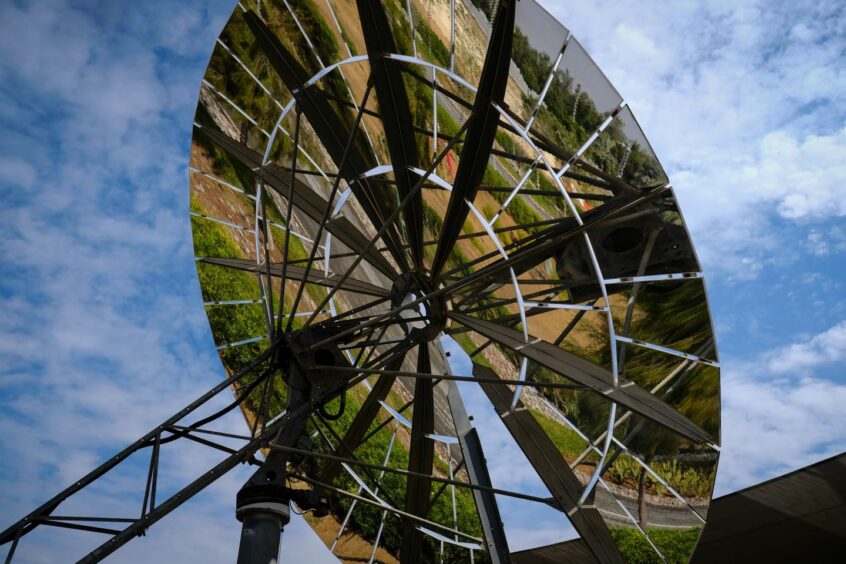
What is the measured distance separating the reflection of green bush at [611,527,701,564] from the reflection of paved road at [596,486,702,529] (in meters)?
0.09

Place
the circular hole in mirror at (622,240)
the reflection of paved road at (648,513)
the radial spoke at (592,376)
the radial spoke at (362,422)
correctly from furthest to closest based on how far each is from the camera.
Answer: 1. the radial spoke at (362,422)
2. the reflection of paved road at (648,513)
3. the circular hole in mirror at (622,240)
4. the radial spoke at (592,376)

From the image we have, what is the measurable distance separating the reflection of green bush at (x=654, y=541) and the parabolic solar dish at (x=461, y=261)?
3 centimetres

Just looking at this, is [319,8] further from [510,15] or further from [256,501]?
[256,501]

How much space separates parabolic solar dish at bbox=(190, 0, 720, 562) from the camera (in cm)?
1135

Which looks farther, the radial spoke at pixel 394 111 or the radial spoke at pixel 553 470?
the radial spoke at pixel 553 470

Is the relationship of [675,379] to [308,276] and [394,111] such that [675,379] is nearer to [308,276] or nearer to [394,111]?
[394,111]

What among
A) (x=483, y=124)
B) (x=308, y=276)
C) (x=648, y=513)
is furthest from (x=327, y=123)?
(x=648, y=513)

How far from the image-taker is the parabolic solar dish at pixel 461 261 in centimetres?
1135

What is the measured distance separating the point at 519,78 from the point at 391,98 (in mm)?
1657

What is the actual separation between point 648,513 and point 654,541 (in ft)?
1.30

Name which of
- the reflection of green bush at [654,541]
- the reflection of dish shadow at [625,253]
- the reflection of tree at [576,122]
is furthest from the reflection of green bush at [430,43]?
the reflection of green bush at [654,541]

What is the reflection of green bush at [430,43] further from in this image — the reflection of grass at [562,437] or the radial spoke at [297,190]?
the reflection of grass at [562,437]

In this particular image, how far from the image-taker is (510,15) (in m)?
10.2

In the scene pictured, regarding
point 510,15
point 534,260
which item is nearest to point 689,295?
point 534,260
